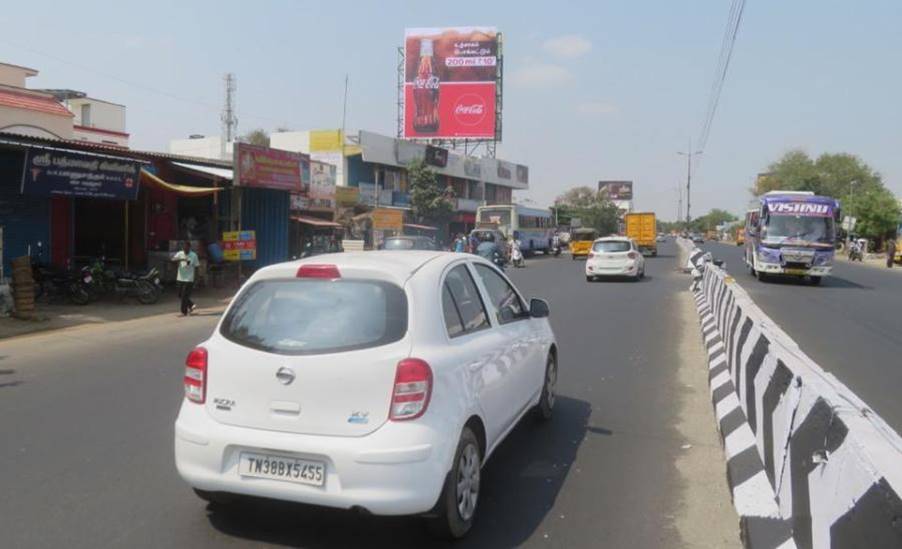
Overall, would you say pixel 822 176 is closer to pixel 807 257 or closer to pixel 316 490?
pixel 807 257

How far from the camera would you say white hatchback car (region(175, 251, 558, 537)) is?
340 centimetres

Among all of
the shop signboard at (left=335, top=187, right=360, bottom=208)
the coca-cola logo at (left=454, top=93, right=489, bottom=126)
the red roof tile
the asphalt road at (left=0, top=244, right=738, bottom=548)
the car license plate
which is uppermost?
the coca-cola logo at (left=454, top=93, right=489, bottom=126)

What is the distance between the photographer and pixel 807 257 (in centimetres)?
2100

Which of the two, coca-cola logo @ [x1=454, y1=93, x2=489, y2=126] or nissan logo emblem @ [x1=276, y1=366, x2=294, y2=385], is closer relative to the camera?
nissan logo emblem @ [x1=276, y1=366, x2=294, y2=385]

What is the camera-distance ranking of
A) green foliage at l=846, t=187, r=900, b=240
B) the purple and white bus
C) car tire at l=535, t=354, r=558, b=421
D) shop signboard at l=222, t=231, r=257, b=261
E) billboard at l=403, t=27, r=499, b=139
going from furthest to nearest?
1. green foliage at l=846, t=187, r=900, b=240
2. billboard at l=403, t=27, r=499, b=139
3. the purple and white bus
4. shop signboard at l=222, t=231, r=257, b=261
5. car tire at l=535, t=354, r=558, b=421

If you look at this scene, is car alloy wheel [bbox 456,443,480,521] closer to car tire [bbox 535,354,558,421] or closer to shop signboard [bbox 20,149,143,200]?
car tire [bbox 535,354,558,421]

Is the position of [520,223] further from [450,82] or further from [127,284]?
[127,284]

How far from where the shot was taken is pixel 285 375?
11.8ft

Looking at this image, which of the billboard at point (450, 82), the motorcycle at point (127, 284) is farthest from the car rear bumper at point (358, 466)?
the billboard at point (450, 82)

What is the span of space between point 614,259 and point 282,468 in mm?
20377

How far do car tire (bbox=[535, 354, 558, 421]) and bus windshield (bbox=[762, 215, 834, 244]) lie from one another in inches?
716

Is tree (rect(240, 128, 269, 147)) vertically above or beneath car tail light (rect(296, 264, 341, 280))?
above

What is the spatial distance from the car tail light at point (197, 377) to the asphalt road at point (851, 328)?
5.61 metres

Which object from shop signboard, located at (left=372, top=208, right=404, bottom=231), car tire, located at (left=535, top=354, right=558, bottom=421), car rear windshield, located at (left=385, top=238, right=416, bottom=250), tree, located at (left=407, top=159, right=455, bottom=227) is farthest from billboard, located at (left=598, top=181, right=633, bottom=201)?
car tire, located at (left=535, top=354, right=558, bottom=421)
